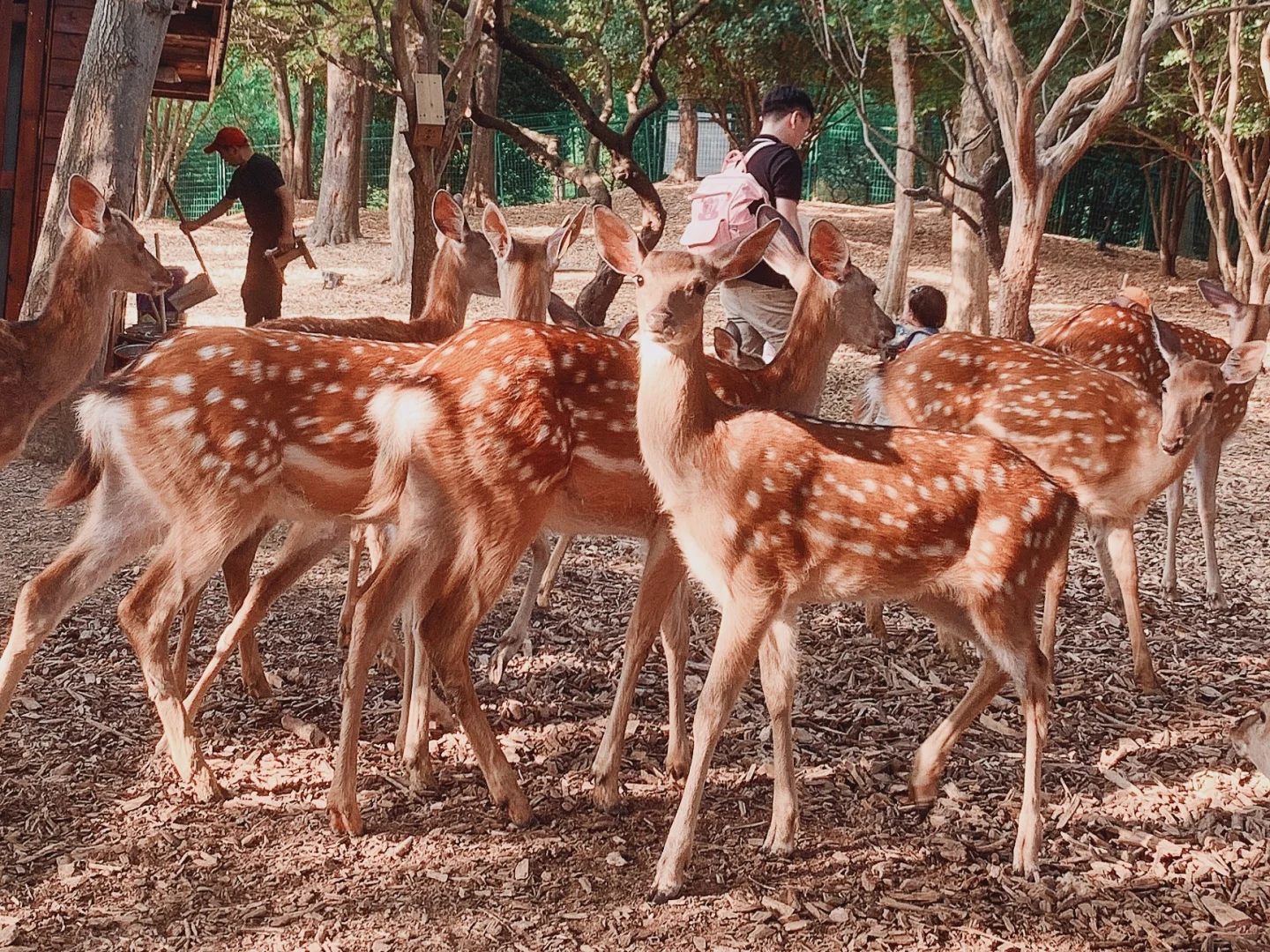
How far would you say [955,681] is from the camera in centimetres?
460

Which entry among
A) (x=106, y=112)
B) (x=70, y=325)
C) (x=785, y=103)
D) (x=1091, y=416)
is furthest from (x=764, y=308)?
(x=106, y=112)

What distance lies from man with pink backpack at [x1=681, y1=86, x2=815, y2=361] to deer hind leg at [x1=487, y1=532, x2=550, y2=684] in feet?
4.16

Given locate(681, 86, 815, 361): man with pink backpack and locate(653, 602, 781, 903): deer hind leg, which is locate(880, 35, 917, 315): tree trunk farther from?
locate(653, 602, 781, 903): deer hind leg


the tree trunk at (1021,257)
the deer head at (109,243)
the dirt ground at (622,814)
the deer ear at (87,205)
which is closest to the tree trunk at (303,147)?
the tree trunk at (1021,257)

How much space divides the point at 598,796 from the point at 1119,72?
4.53 meters

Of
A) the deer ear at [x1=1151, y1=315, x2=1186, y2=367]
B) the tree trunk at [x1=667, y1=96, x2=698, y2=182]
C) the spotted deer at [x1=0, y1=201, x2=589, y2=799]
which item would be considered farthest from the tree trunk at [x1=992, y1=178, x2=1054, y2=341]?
the tree trunk at [x1=667, y1=96, x2=698, y2=182]

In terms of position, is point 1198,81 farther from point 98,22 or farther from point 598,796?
point 598,796

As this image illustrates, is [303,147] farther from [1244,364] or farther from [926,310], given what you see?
[1244,364]

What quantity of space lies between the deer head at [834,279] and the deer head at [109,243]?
250 cm

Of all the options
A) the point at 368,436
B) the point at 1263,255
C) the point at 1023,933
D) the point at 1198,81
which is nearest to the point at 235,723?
the point at 368,436

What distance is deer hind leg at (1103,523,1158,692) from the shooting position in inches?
184

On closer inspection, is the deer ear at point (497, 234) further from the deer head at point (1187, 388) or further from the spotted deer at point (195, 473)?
the deer head at point (1187, 388)

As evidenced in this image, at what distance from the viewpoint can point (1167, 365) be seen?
5.64m

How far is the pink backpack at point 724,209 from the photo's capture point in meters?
5.02
